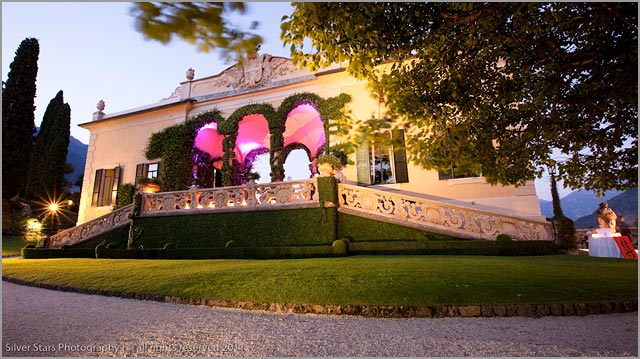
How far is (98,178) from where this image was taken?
19.1 metres

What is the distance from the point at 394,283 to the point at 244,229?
24.4 feet

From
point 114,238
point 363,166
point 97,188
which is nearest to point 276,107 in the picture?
point 363,166

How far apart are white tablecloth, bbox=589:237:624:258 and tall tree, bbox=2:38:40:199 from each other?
111 ft

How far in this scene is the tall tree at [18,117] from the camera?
22.6m

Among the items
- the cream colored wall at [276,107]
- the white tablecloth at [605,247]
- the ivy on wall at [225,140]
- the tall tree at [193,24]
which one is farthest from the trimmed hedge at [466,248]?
the tall tree at [193,24]

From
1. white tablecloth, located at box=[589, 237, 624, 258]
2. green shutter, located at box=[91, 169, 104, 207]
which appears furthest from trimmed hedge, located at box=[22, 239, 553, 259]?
green shutter, located at box=[91, 169, 104, 207]

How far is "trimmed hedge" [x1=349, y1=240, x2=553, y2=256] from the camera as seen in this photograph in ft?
28.6

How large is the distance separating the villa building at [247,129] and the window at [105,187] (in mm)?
60

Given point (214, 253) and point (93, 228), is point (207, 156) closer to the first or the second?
point (93, 228)

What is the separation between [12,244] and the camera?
1895 cm

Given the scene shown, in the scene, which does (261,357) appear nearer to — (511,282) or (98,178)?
(511,282)

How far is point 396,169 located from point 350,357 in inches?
469

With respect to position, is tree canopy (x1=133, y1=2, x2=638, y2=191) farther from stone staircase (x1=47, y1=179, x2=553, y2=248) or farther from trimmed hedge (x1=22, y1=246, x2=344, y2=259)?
trimmed hedge (x1=22, y1=246, x2=344, y2=259)

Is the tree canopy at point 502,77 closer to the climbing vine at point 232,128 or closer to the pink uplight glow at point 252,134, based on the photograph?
the climbing vine at point 232,128
